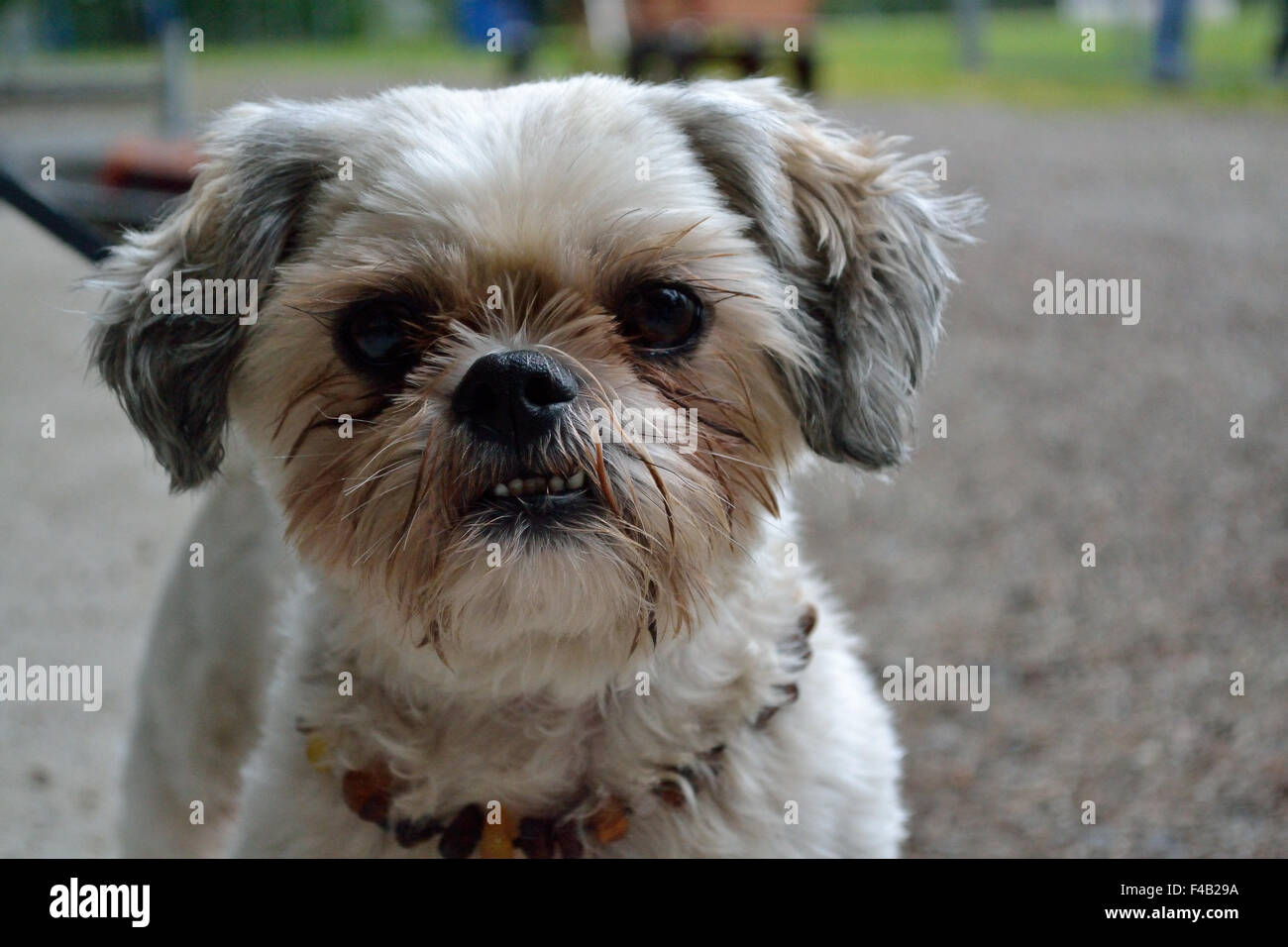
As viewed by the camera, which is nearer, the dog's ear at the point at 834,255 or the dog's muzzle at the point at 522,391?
the dog's muzzle at the point at 522,391

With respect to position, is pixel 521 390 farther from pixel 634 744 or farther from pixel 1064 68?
pixel 1064 68

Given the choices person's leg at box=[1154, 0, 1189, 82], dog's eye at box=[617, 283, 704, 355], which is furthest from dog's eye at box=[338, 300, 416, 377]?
person's leg at box=[1154, 0, 1189, 82]

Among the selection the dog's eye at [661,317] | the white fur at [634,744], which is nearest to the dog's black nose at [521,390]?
the dog's eye at [661,317]

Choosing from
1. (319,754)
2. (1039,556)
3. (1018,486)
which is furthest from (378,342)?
(1018,486)

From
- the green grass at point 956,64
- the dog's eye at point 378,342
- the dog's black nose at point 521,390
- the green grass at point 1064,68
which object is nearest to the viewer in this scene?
the dog's black nose at point 521,390

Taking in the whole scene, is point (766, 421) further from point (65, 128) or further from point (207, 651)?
point (65, 128)

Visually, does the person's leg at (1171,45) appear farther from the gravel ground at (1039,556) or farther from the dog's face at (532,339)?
the dog's face at (532,339)
